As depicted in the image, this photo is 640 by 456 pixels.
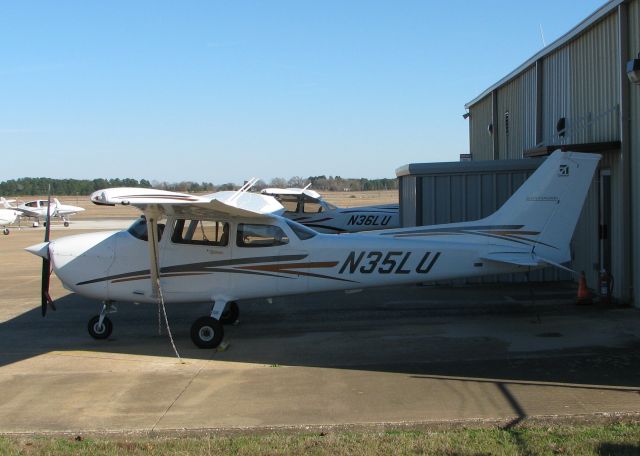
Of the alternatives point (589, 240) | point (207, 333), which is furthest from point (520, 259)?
point (207, 333)

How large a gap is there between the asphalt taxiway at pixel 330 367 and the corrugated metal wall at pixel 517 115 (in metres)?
5.99

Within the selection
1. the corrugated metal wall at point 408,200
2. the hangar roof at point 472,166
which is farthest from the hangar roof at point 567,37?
the corrugated metal wall at point 408,200

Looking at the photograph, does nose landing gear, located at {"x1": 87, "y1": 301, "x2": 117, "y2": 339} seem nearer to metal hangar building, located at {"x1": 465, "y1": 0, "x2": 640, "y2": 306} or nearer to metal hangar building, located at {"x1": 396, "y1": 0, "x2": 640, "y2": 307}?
metal hangar building, located at {"x1": 396, "y1": 0, "x2": 640, "y2": 307}

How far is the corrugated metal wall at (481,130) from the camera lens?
21953 millimetres

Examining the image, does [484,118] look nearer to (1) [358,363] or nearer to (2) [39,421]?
(1) [358,363]

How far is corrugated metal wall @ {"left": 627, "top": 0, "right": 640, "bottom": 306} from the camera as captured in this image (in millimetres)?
10422

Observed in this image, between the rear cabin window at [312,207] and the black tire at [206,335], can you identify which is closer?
the black tire at [206,335]

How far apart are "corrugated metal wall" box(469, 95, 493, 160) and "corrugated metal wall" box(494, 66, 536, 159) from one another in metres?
1.77

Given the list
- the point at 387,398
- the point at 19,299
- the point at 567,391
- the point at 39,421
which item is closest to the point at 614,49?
the point at 567,391

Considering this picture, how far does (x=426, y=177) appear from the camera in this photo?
13852 mm

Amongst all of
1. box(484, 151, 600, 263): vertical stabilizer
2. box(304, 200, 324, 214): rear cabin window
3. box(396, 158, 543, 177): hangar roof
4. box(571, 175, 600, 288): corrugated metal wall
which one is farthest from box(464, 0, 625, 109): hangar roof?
box(304, 200, 324, 214): rear cabin window

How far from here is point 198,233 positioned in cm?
920

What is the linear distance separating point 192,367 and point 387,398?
2679 mm

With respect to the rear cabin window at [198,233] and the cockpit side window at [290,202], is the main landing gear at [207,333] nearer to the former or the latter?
the rear cabin window at [198,233]
